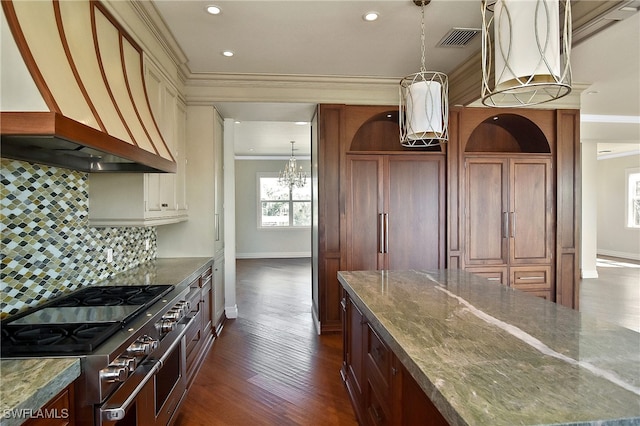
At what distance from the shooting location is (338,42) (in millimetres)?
3031

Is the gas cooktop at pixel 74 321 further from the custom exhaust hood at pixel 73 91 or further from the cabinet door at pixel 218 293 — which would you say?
the cabinet door at pixel 218 293

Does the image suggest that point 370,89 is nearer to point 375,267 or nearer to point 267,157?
point 375,267

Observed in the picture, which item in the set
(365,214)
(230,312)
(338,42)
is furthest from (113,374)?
(230,312)

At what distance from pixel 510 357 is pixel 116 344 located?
1522mm

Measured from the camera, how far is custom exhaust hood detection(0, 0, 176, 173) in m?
1.19

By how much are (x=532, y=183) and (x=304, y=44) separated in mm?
3057

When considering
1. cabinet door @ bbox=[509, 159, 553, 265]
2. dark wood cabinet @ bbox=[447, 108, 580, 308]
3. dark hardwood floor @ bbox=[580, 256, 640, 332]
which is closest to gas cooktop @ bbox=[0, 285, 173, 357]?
dark wood cabinet @ bbox=[447, 108, 580, 308]

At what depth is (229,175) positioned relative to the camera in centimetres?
445

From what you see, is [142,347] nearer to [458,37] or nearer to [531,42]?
[531,42]

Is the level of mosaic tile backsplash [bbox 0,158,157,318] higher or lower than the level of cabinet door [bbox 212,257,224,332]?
higher

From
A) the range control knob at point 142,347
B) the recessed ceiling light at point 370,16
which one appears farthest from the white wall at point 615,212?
the range control knob at point 142,347

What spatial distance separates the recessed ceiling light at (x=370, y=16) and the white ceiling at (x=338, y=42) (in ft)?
0.12

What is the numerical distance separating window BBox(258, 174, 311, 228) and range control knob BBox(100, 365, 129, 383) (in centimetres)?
821

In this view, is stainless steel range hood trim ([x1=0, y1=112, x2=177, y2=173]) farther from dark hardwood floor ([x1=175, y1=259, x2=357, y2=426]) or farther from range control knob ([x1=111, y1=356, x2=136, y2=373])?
dark hardwood floor ([x1=175, y1=259, x2=357, y2=426])
